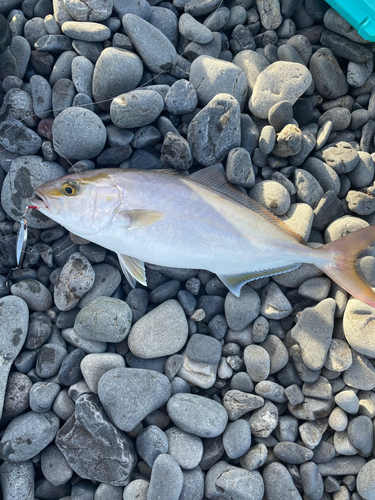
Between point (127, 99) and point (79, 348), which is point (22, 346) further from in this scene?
point (127, 99)

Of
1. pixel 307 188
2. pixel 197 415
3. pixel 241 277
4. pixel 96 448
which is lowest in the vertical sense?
pixel 96 448

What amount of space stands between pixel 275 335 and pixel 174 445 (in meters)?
1.27

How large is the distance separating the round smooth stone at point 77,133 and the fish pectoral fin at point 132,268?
981 millimetres

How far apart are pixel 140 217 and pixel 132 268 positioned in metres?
0.46

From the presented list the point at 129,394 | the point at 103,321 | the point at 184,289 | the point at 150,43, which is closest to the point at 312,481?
the point at 129,394

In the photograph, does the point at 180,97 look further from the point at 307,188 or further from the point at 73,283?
the point at 73,283

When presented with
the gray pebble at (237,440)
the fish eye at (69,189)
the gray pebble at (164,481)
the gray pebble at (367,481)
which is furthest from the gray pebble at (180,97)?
the gray pebble at (367,481)

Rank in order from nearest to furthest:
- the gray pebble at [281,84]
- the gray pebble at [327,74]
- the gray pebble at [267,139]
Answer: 1. the gray pebble at [267,139]
2. the gray pebble at [281,84]
3. the gray pebble at [327,74]

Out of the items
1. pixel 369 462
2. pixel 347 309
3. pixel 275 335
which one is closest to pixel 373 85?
pixel 347 309

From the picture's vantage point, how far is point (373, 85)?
339 cm

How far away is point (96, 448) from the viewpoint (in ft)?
8.56

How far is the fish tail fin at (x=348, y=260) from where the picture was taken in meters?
2.74

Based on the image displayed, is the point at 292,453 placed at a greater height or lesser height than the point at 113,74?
lesser

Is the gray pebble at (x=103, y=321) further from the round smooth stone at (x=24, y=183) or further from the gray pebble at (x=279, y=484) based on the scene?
the gray pebble at (x=279, y=484)
